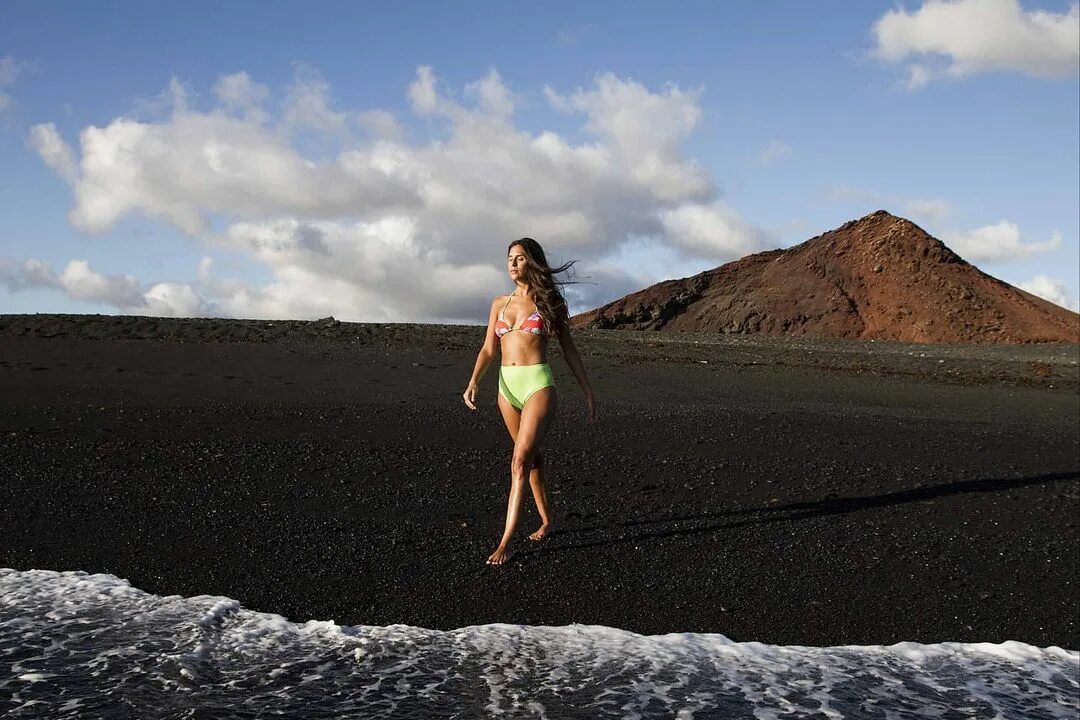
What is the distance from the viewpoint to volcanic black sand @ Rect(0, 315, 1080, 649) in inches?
225

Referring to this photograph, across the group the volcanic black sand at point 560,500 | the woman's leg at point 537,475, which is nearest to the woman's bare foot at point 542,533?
the woman's leg at point 537,475

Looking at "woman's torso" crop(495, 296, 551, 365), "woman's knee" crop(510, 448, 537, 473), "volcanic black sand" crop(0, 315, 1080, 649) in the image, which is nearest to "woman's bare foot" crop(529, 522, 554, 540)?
"volcanic black sand" crop(0, 315, 1080, 649)

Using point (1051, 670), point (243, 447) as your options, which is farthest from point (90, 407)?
point (1051, 670)

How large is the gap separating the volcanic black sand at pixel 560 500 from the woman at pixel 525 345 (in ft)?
2.02

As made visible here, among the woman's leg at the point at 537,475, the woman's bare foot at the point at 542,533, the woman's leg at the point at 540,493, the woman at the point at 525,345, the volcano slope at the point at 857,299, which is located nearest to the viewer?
the woman at the point at 525,345

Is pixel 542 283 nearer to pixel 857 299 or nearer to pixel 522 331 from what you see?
pixel 522 331

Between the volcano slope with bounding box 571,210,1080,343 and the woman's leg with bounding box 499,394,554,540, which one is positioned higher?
the volcano slope with bounding box 571,210,1080,343

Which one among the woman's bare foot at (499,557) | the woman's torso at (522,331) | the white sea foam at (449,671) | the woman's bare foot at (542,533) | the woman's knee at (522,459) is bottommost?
the white sea foam at (449,671)

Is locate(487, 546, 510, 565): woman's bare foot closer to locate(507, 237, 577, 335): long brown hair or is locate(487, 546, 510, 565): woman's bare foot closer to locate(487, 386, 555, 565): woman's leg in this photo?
locate(487, 386, 555, 565): woman's leg

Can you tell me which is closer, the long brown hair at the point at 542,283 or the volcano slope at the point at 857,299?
the long brown hair at the point at 542,283

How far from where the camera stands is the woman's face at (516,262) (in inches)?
230

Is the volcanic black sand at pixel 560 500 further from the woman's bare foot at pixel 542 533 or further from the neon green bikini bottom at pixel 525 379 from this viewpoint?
the neon green bikini bottom at pixel 525 379

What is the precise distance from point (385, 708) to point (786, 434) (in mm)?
7026

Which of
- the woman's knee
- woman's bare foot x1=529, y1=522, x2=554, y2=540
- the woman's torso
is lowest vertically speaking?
woman's bare foot x1=529, y1=522, x2=554, y2=540
